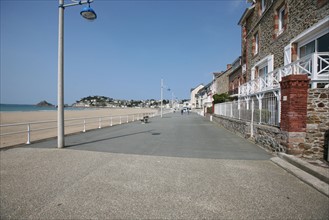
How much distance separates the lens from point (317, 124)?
6.26m

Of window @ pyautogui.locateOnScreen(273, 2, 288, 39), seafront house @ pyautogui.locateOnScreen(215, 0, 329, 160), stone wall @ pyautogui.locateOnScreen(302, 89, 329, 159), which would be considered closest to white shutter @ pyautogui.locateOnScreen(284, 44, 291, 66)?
seafront house @ pyautogui.locateOnScreen(215, 0, 329, 160)

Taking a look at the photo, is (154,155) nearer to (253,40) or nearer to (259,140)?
(259,140)

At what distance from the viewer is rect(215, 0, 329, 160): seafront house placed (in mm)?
6238

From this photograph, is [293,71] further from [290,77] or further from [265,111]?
[290,77]

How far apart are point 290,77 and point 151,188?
531 centimetres

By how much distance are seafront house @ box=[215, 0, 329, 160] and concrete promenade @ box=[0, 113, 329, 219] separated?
1.46 metres

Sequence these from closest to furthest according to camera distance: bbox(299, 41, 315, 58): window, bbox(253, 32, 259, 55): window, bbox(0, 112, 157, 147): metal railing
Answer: bbox(0, 112, 157, 147): metal railing < bbox(299, 41, 315, 58): window < bbox(253, 32, 259, 55): window

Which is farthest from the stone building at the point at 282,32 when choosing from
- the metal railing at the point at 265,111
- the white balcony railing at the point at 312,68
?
the metal railing at the point at 265,111

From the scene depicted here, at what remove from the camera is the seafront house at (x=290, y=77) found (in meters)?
6.24

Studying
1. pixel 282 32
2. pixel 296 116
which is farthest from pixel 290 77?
pixel 282 32

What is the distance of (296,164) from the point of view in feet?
18.2

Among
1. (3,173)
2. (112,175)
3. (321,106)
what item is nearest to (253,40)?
(321,106)

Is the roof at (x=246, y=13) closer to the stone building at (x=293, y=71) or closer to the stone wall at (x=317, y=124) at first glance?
the stone building at (x=293, y=71)

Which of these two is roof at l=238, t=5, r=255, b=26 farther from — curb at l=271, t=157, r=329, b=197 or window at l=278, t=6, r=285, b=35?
curb at l=271, t=157, r=329, b=197
